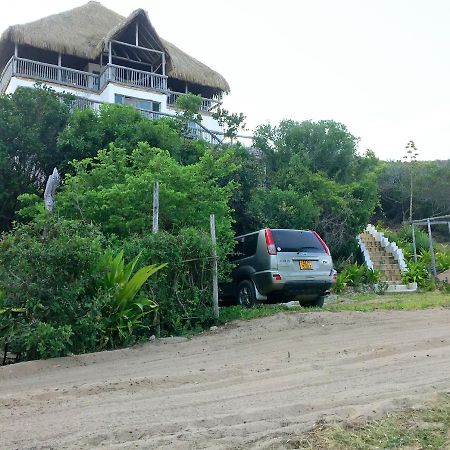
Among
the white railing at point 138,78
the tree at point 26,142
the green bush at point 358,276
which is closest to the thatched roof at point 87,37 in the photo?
the white railing at point 138,78

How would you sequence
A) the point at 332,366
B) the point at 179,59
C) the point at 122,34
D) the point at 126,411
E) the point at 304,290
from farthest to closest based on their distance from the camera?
the point at 179,59 < the point at 122,34 < the point at 304,290 < the point at 332,366 < the point at 126,411

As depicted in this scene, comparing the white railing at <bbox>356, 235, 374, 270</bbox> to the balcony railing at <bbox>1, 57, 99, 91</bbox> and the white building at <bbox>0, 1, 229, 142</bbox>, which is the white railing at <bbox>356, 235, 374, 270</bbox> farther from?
the balcony railing at <bbox>1, 57, 99, 91</bbox>

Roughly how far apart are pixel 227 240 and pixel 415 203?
21914 mm

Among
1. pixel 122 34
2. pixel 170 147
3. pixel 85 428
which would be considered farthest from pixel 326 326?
pixel 122 34

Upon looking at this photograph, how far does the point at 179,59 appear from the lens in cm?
2936

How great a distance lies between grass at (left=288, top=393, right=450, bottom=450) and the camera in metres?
3.43

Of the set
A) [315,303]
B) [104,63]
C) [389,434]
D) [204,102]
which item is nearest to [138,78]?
[104,63]

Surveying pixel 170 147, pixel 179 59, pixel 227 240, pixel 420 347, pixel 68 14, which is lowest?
pixel 420 347

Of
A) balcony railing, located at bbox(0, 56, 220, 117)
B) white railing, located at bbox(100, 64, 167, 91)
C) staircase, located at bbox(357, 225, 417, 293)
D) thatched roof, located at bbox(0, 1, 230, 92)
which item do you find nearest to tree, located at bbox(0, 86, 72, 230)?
balcony railing, located at bbox(0, 56, 220, 117)

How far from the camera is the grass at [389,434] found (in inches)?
135

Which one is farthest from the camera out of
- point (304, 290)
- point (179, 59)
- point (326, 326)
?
point (179, 59)

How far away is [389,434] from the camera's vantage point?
11.8 feet

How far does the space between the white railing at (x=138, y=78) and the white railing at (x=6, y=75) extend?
392 cm

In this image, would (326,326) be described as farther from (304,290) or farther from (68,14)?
(68,14)
